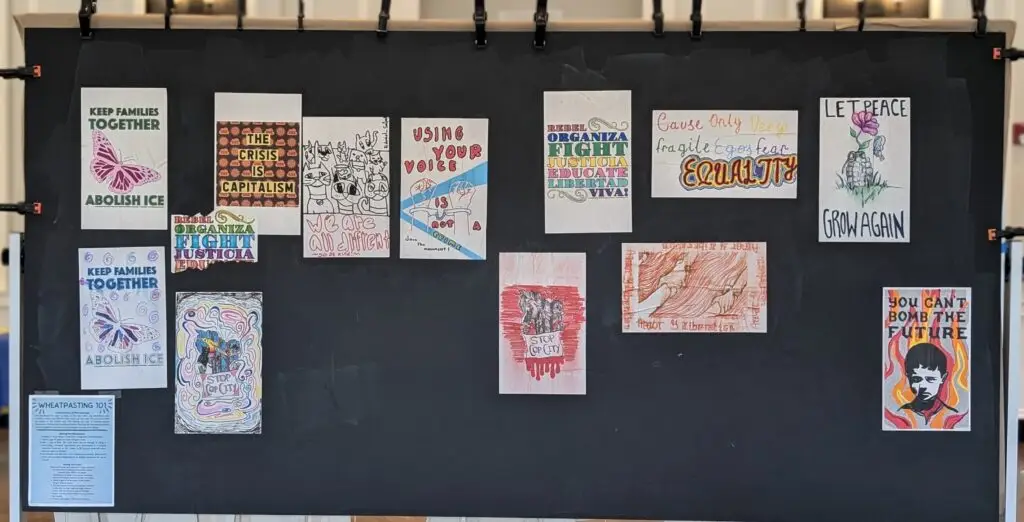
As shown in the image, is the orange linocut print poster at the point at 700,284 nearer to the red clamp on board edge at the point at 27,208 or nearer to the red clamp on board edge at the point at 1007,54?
the red clamp on board edge at the point at 1007,54

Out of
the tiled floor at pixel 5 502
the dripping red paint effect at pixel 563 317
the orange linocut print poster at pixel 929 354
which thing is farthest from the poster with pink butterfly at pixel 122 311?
the orange linocut print poster at pixel 929 354

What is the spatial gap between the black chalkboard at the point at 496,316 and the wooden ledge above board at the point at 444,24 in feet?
0.07

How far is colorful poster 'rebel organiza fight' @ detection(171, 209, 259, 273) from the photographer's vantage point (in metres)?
1.58

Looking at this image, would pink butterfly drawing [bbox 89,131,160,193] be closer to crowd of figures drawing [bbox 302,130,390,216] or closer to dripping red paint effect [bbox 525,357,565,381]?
crowd of figures drawing [bbox 302,130,390,216]

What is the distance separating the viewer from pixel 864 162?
61.5 inches

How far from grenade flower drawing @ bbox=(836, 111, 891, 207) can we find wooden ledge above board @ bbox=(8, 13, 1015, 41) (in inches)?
8.1

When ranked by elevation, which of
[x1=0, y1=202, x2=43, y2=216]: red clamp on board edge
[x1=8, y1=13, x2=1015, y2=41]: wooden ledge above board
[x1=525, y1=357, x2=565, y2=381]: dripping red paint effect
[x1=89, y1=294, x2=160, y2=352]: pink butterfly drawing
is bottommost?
[x1=525, y1=357, x2=565, y2=381]: dripping red paint effect

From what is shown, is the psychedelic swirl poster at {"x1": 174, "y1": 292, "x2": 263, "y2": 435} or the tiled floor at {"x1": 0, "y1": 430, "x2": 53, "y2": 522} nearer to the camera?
the psychedelic swirl poster at {"x1": 174, "y1": 292, "x2": 263, "y2": 435}

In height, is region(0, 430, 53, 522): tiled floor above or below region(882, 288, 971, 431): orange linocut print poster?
below

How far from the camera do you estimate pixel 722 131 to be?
1.58m

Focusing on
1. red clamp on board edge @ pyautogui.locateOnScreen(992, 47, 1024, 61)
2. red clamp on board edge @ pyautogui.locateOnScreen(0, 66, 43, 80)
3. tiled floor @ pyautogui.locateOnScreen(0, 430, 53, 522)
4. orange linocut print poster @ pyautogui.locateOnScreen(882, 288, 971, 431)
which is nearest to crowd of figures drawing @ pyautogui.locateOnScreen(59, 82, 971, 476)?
orange linocut print poster @ pyautogui.locateOnScreen(882, 288, 971, 431)

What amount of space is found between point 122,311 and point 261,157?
0.46 metres

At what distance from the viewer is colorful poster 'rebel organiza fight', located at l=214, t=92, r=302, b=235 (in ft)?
5.18

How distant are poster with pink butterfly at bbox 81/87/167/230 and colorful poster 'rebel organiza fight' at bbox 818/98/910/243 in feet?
4.77
